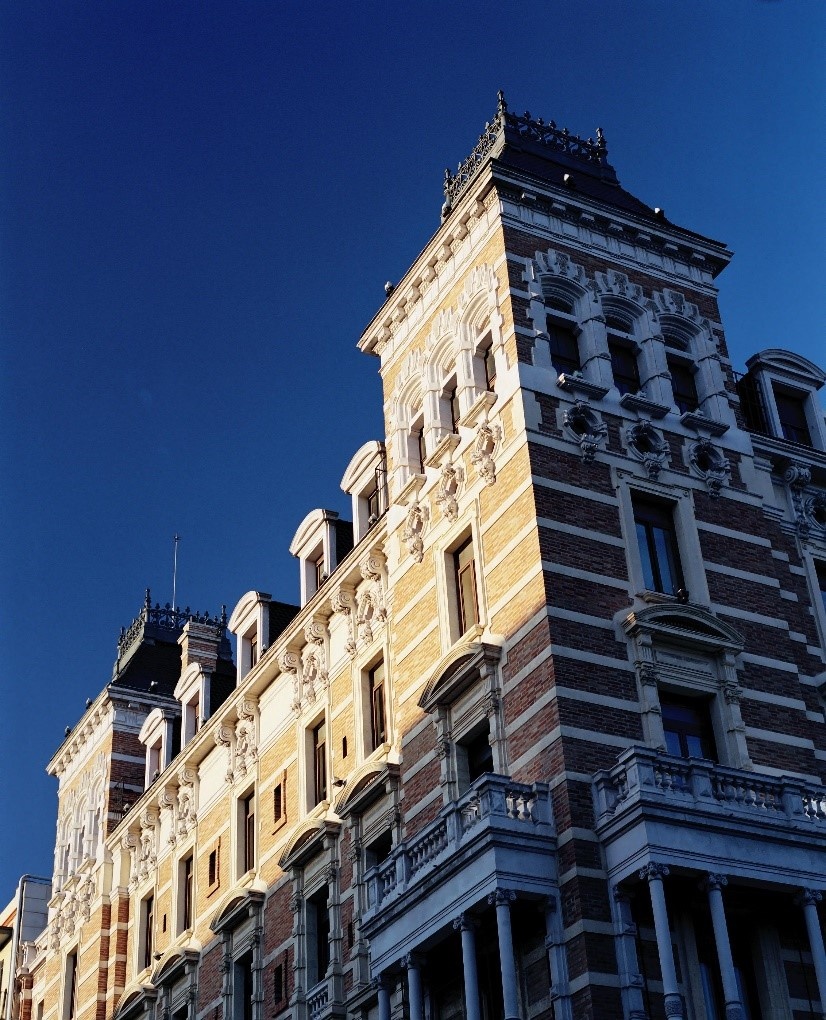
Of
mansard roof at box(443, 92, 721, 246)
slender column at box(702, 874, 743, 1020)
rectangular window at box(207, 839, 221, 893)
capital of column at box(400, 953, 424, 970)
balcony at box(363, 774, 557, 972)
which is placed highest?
mansard roof at box(443, 92, 721, 246)

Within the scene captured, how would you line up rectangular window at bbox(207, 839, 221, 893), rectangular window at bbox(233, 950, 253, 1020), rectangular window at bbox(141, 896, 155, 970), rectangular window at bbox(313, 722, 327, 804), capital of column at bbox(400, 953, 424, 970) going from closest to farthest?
1. capital of column at bbox(400, 953, 424, 970)
2. rectangular window at bbox(313, 722, 327, 804)
3. rectangular window at bbox(233, 950, 253, 1020)
4. rectangular window at bbox(207, 839, 221, 893)
5. rectangular window at bbox(141, 896, 155, 970)

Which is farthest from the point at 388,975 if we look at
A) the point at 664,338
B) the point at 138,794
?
the point at 138,794

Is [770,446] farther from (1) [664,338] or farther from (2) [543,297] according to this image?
(2) [543,297]

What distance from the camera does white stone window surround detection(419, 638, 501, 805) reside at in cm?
3056

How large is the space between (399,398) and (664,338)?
251 inches

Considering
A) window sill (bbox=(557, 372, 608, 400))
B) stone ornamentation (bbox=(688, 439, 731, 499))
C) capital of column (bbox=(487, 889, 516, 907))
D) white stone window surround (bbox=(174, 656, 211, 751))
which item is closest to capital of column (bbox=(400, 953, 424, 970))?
capital of column (bbox=(487, 889, 516, 907))

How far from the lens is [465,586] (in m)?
33.7

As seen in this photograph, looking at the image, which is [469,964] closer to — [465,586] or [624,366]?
[465,586]

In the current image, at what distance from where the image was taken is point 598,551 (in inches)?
1248

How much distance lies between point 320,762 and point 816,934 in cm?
1528

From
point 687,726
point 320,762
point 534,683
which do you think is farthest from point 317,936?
point 687,726

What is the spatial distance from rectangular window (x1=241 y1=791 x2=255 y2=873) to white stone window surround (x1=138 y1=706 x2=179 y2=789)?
26.1 ft

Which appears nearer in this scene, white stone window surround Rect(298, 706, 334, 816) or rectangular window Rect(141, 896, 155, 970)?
white stone window surround Rect(298, 706, 334, 816)

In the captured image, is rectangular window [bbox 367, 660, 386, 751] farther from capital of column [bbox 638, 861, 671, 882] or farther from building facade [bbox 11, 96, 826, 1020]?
capital of column [bbox 638, 861, 671, 882]
